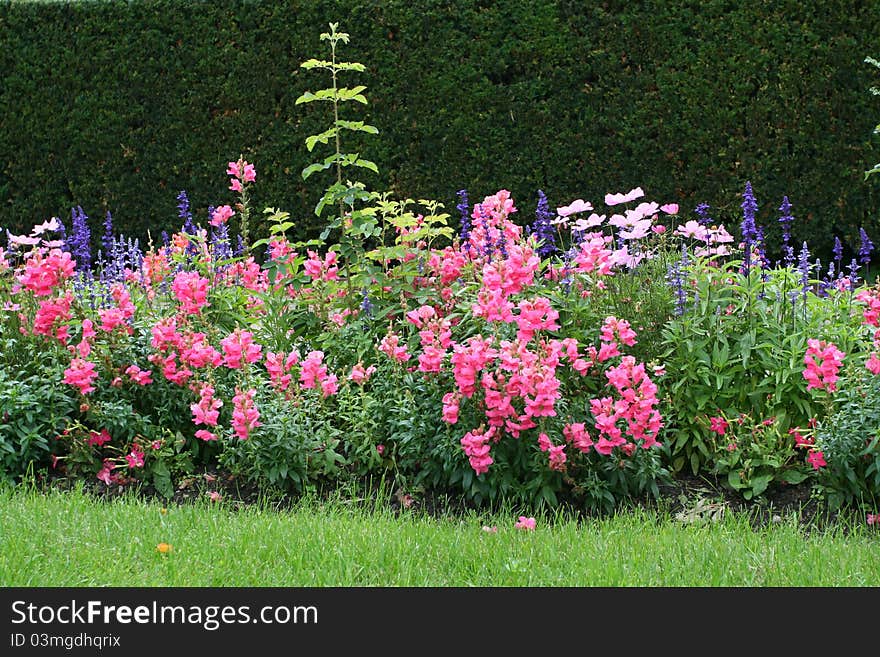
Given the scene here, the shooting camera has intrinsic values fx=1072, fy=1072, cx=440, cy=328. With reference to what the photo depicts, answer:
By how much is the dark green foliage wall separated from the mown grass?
4630 mm

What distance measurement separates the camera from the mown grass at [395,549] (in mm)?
3115

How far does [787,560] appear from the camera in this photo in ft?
10.6

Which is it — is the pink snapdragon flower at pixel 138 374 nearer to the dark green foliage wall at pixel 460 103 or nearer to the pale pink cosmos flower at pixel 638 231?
the pale pink cosmos flower at pixel 638 231

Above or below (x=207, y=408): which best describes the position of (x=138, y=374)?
above

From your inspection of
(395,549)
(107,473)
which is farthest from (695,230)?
(107,473)

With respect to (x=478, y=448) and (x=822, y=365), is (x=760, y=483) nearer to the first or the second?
(x=822, y=365)

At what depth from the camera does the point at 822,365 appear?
3.87m

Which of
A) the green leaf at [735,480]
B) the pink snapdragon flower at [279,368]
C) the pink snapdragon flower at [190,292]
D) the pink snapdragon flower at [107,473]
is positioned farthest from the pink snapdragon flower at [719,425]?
the pink snapdragon flower at [107,473]

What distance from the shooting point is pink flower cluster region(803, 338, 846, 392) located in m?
3.84

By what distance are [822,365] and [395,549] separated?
1703 mm

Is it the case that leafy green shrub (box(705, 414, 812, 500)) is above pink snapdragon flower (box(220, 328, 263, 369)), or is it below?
below

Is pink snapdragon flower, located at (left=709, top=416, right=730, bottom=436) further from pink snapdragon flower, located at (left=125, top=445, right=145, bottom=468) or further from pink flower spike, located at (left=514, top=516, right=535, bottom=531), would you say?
pink snapdragon flower, located at (left=125, top=445, right=145, bottom=468)

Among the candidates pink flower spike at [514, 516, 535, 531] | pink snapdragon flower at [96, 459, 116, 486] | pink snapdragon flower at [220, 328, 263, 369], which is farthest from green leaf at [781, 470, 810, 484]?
pink snapdragon flower at [96, 459, 116, 486]

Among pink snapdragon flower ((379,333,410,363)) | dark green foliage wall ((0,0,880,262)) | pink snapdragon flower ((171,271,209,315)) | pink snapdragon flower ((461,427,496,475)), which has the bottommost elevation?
pink snapdragon flower ((461,427,496,475))
